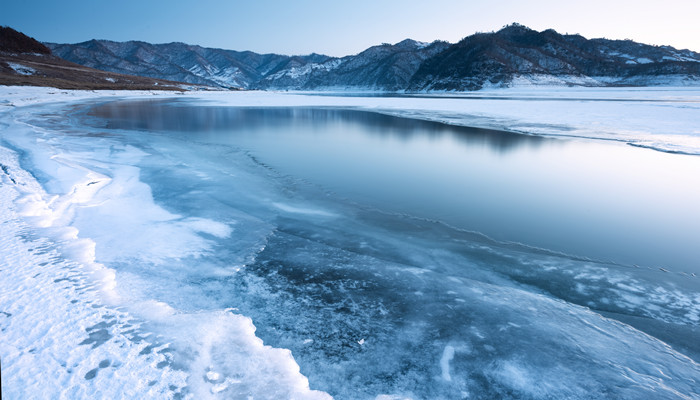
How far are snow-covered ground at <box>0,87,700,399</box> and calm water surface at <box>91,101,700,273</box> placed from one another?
0.73 metres

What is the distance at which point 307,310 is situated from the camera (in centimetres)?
340

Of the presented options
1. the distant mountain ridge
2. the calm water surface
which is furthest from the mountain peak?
the calm water surface

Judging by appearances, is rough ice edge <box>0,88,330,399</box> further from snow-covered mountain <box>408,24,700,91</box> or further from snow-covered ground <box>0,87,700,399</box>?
snow-covered mountain <box>408,24,700,91</box>

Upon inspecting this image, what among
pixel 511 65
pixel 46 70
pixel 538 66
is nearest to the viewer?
pixel 46 70

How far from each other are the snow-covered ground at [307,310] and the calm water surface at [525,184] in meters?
0.73

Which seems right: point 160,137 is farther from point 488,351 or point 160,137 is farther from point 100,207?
point 488,351

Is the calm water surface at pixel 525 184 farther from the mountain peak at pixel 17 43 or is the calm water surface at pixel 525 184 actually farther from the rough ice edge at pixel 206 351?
the mountain peak at pixel 17 43

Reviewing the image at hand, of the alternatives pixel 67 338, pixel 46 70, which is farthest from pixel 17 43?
pixel 67 338

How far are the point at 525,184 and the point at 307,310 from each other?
22.1 ft

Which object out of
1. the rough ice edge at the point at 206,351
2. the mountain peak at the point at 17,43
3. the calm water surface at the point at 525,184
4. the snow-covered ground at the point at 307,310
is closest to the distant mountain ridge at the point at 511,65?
the calm water surface at the point at 525,184

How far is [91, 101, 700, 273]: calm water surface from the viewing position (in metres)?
5.29

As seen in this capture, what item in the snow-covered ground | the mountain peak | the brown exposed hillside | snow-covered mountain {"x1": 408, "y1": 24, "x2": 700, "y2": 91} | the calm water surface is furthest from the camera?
snow-covered mountain {"x1": 408, "y1": 24, "x2": 700, "y2": 91}

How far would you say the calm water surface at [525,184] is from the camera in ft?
17.4

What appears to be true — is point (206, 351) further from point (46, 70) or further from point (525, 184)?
point (46, 70)
